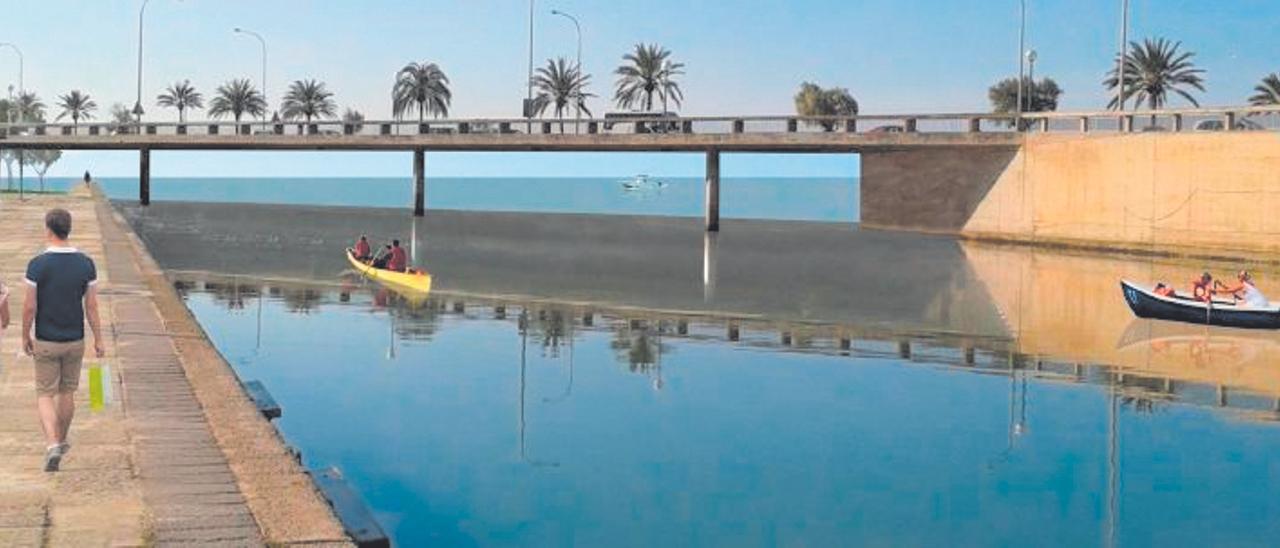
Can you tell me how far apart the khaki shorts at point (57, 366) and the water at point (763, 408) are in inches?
151

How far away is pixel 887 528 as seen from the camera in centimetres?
1343

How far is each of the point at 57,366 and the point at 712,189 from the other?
7161 cm

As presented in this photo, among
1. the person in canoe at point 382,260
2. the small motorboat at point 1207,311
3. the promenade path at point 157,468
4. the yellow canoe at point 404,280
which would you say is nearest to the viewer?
the promenade path at point 157,468

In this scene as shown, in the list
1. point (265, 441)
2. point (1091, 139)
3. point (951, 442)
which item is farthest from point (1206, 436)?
point (1091, 139)

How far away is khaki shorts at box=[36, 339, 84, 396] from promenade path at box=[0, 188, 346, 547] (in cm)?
70

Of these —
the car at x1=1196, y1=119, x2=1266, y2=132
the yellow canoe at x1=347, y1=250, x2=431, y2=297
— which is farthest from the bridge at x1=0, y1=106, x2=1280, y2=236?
the yellow canoe at x1=347, y1=250, x2=431, y2=297

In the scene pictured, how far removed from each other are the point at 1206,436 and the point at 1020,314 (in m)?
17.1

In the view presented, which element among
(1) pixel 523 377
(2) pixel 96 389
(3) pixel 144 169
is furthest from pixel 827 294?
(3) pixel 144 169

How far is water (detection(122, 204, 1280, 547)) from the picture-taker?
13945 millimetres

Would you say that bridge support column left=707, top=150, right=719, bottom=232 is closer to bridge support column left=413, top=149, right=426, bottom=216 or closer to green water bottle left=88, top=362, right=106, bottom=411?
bridge support column left=413, top=149, right=426, bottom=216

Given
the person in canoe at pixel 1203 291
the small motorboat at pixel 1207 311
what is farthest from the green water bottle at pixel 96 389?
the person in canoe at pixel 1203 291

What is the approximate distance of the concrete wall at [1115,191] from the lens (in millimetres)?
50531

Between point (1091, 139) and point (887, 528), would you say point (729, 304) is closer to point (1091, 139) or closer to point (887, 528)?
point (887, 528)

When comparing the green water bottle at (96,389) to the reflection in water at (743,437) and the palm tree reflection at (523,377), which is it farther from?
the palm tree reflection at (523,377)
